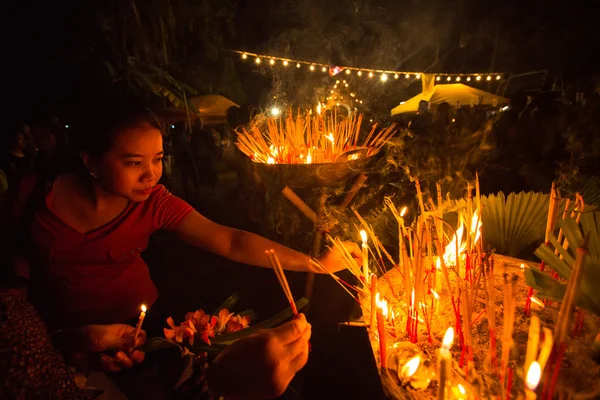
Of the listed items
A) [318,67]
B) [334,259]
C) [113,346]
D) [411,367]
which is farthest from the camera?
[318,67]

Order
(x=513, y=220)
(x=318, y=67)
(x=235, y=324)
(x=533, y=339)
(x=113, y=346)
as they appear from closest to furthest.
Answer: (x=533, y=339), (x=113, y=346), (x=235, y=324), (x=513, y=220), (x=318, y=67)

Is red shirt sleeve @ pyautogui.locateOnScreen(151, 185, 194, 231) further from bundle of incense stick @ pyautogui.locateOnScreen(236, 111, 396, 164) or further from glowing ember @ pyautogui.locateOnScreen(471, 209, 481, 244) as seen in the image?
glowing ember @ pyautogui.locateOnScreen(471, 209, 481, 244)

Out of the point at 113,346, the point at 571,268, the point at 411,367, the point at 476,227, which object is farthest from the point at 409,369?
the point at 113,346

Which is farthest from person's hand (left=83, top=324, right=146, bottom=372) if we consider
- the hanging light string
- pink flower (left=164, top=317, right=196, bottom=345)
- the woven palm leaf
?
the hanging light string

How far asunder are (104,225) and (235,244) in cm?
66

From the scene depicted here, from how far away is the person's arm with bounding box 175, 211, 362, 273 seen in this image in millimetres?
1973

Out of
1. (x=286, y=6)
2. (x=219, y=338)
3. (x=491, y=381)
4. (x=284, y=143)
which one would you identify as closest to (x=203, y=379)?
(x=219, y=338)

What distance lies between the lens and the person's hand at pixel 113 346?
1.30m

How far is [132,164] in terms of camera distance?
1629 mm

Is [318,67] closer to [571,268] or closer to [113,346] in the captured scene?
[571,268]

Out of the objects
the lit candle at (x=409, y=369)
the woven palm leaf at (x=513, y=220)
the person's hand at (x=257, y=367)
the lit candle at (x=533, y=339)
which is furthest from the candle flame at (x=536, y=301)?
the person's hand at (x=257, y=367)

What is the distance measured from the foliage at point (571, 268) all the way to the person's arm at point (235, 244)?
2.80 ft

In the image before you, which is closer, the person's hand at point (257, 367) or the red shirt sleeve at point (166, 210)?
the person's hand at point (257, 367)

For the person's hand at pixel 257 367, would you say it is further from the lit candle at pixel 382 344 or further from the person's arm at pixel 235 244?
the person's arm at pixel 235 244
